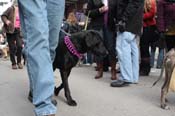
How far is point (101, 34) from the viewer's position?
6426 mm

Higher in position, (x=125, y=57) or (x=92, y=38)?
(x=92, y=38)

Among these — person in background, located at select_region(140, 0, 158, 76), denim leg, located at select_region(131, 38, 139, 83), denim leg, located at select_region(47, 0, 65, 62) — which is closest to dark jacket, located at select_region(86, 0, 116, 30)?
person in background, located at select_region(140, 0, 158, 76)

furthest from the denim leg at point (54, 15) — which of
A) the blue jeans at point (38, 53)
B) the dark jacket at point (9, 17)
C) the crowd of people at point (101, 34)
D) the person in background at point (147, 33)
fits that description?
the dark jacket at point (9, 17)

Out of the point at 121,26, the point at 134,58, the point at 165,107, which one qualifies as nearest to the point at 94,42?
the point at 121,26

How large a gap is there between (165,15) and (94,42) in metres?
1.47

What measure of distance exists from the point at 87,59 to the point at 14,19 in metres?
2.74

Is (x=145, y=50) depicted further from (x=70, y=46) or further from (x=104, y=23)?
(x=70, y=46)

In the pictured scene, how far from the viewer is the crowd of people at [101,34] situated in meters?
3.62

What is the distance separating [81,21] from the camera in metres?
14.1

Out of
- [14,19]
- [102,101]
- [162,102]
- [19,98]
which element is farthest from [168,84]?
[14,19]

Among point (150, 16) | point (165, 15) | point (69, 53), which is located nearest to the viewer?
point (69, 53)

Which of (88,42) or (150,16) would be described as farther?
(150,16)

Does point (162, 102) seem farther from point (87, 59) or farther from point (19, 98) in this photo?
point (87, 59)

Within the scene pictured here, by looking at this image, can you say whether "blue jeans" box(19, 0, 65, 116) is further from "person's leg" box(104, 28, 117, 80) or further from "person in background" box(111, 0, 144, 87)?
"person's leg" box(104, 28, 117, 80)
